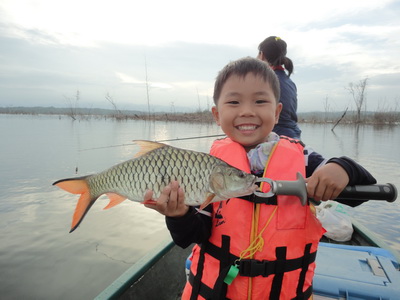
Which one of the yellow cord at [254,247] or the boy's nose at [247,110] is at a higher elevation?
the boy's nose at [247,110]

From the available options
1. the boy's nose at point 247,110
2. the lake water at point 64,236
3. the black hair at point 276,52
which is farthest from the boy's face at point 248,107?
the lake water at point 64,236

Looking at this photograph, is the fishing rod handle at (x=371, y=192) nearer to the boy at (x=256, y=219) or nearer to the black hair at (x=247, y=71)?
the boy at (x=256, y=219)

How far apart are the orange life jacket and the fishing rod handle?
0.93 ft

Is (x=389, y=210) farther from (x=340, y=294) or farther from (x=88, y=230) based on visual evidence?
(x=88, y=230)

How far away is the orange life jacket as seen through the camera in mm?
1485

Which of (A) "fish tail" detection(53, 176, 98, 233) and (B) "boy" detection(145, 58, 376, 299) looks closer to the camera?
(B) "boy" detection(145, 58, 376, 299)

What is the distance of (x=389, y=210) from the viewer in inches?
215

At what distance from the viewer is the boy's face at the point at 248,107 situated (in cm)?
177

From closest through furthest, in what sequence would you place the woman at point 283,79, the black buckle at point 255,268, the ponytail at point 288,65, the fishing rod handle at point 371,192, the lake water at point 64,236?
the fishing rod handle at point 371,192 → the black buckle at point 255,268 → the lake water at point 64,236 → the woman at point 283,79 → the ponytail at point 288,65

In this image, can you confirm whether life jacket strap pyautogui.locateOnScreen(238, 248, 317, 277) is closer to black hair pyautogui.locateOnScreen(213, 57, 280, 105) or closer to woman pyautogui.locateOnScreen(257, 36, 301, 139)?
black hair pyautogui.locateOnScreen(213, 57, 280, 105)

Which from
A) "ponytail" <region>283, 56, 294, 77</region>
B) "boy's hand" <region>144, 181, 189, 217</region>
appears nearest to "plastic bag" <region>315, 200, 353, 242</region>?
"ponytail" <region>283, 56, 294, 77</region>

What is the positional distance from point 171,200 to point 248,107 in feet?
2.63

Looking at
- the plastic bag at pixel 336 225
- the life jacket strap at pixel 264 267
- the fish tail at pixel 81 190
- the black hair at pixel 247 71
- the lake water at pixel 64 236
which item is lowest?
the lake water at pixel 64 236

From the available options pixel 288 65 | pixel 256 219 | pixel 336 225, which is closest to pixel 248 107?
pixel 256 219
